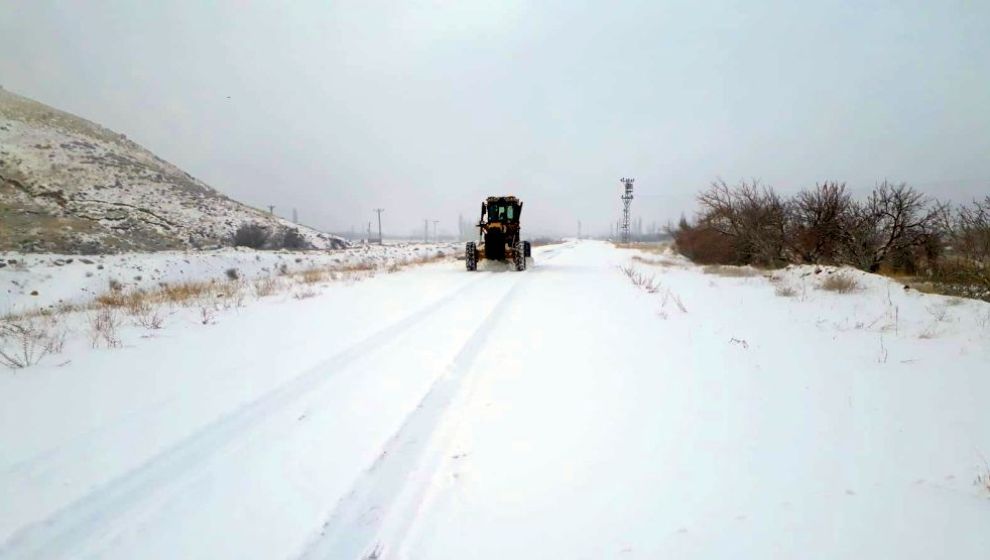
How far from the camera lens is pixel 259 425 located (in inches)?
116

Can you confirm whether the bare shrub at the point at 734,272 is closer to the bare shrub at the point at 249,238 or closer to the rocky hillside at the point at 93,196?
the rocky hillside at the point at 93,196

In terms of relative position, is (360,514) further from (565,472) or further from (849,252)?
(849,252)

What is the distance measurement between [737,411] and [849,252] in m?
16.0

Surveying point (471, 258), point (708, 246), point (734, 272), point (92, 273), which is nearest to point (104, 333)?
point (471, 258)

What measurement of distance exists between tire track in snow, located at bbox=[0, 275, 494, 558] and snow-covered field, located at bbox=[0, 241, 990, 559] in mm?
12

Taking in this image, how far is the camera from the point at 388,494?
2191 millimetres

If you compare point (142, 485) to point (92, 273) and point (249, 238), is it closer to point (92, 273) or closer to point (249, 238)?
point (92, 273)

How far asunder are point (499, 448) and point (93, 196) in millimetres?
47176

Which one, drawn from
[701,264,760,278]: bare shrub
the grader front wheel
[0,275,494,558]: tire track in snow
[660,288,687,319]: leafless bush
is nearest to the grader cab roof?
the grader front wheel

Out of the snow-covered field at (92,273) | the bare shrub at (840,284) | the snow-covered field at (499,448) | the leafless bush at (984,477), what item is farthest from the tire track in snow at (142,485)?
the snow-covered field at (92,273)

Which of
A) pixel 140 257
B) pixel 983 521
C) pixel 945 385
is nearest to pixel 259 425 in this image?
pixel 983 521

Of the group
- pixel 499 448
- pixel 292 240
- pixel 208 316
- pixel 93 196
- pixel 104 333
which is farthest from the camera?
pixel 292 240

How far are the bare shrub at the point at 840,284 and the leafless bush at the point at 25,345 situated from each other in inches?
542

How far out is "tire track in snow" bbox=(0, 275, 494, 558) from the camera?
71.2 inches
